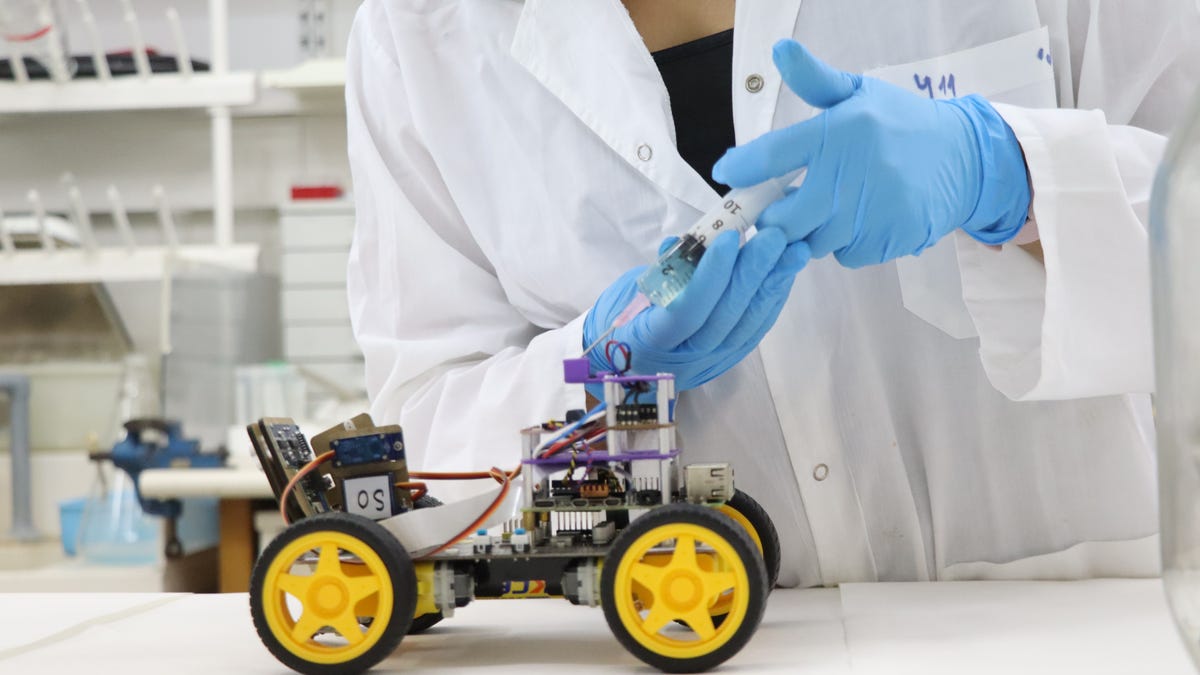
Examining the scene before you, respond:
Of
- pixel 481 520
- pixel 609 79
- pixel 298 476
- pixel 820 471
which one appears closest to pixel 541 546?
pixel 481 520

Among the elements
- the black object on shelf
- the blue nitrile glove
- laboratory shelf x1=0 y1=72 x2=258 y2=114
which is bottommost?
the blue nitrile glove

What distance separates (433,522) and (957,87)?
1.95ft

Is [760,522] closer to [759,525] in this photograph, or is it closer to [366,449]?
[759,525]

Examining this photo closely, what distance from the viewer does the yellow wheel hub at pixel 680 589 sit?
55cm

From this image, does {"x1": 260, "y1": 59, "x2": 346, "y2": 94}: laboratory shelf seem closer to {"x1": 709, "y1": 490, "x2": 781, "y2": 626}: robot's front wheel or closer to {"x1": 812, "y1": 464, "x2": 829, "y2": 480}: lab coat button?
{"x1": 812, "y1": 464, "x2": 829, "y2": 480}: lab coat button

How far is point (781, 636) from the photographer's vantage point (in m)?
0.65

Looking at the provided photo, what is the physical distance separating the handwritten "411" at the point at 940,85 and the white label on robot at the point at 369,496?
1.87ft

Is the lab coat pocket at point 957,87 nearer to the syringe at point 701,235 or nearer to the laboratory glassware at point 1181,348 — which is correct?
the syringe at point 701,235

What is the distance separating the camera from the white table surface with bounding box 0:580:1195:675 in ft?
1.90

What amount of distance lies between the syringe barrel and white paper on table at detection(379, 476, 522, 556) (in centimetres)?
21

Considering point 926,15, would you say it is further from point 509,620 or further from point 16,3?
point 16,3

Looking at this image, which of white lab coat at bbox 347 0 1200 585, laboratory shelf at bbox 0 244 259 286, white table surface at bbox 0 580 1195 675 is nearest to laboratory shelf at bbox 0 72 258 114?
laboratory shelf at bbox 0 244 259 286

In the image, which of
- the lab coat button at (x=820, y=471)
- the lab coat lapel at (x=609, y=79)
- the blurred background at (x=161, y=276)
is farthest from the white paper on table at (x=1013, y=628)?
the blurred background at (x=161, y=276)

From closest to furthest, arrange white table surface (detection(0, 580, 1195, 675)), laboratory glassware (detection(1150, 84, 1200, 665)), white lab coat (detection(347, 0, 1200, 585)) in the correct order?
laboratory glassware (detection(1150, 84, 1200, 665)) → white table surface (detection(0, 580, 1195, 675)) → white lab coat (detection(347, 0, 1200, 585))
